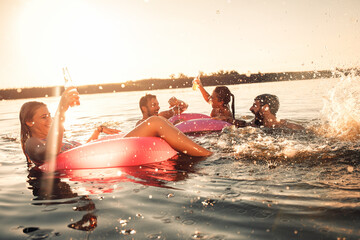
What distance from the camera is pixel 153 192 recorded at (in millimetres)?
3107

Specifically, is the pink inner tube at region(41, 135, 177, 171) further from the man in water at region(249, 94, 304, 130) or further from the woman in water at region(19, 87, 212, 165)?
the man in water at region(249, 94, 304, 130)

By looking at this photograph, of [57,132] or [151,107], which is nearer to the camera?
[57,132]

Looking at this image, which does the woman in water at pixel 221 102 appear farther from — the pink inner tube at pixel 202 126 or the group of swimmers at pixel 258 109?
the pink inner tube at pixel 202 126

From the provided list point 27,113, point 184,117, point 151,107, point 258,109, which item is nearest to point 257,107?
point 258,109

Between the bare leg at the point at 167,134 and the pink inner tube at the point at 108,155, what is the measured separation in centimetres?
21

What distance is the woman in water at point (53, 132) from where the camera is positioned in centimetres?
352

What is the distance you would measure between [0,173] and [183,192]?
3.16m

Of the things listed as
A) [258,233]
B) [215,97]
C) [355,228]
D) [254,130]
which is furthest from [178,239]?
[215,97]

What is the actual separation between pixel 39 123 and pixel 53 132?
73cm

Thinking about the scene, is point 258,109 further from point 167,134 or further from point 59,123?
point 59,123

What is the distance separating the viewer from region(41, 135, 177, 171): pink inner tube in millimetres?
4105

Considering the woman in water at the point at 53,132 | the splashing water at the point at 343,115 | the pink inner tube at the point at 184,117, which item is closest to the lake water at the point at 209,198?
the woman in water at the point at 53,132

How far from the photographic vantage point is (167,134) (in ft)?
14.5

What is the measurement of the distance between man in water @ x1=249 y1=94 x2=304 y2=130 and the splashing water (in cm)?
71
